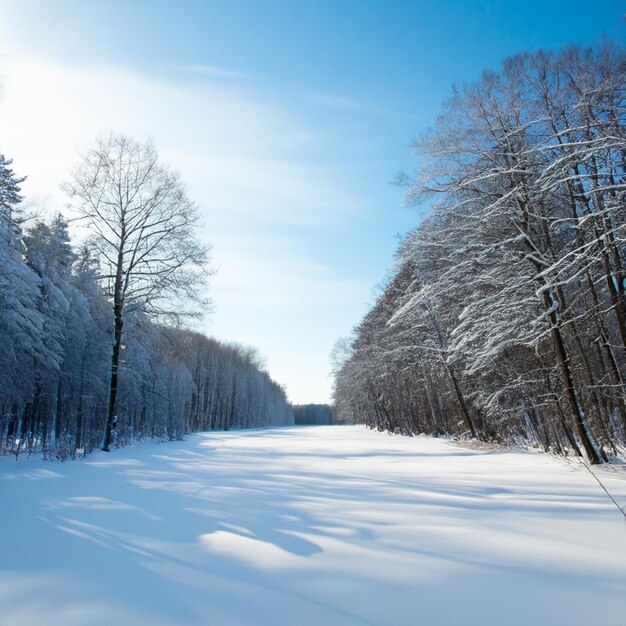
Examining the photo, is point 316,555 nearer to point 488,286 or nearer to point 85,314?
point 488,286

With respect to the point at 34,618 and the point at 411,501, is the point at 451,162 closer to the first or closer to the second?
the point at 411,501

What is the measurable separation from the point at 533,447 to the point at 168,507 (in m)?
13.3

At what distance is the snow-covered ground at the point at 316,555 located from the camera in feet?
7.27

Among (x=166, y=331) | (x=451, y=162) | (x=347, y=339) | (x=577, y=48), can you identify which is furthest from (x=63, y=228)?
(x=347, y=339)

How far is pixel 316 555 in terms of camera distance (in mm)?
3016

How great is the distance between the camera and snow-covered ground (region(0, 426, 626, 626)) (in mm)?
2217

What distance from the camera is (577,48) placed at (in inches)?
309

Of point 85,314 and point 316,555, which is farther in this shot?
point 85,314

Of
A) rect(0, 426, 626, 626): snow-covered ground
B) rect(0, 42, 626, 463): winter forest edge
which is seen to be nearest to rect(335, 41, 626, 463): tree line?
rect(0, 42, 626, 463): winter forest edge

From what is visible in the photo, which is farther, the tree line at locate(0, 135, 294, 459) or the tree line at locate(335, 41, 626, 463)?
the tree line at locate(0, 135, 294, 459)

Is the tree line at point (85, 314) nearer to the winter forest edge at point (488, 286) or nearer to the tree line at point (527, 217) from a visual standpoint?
the winter forest edge at point (488, 286)

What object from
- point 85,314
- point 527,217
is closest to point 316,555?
point 527,217

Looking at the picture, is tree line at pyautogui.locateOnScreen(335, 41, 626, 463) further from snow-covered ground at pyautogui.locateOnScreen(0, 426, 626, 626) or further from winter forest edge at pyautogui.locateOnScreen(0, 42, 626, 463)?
snow-covered ground at pyautogui.locateOnScreen(0, 426, 626, 626)

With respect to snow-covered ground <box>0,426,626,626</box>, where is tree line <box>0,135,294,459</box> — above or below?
above
